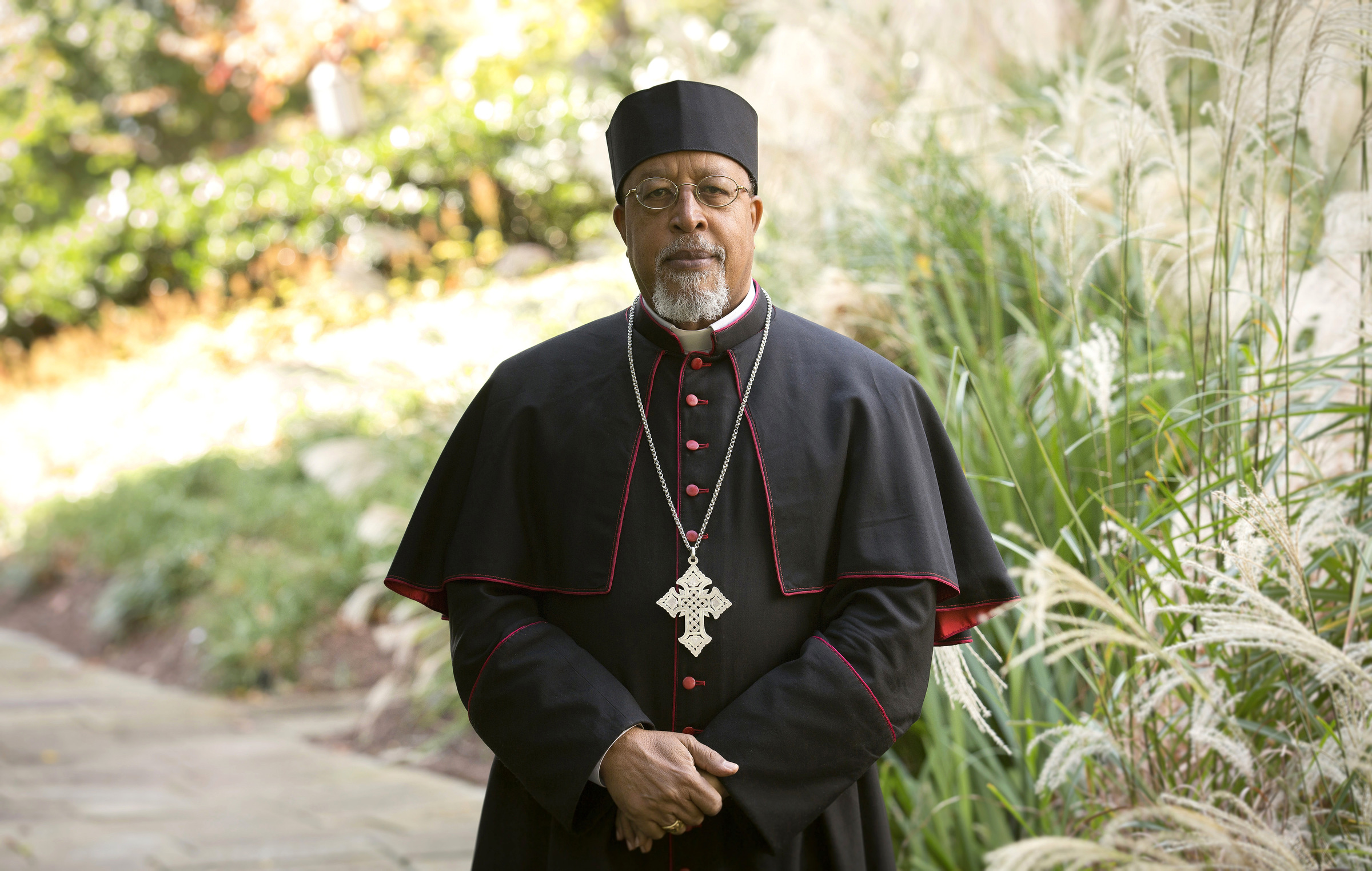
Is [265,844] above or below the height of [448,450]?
below

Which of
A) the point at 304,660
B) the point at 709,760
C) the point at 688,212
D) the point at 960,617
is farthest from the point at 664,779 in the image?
the point at 304,660

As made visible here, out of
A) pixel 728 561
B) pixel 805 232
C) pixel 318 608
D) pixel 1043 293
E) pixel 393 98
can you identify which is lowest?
pixel 318 608

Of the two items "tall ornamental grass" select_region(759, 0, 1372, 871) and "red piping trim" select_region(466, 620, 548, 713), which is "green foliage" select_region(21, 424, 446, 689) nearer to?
"tall ornamental grass" select_region(759, 0, 1372, 871)

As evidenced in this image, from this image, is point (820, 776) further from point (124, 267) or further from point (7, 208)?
point (7, 208)

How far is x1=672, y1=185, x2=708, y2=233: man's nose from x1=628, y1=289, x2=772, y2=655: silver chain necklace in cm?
26

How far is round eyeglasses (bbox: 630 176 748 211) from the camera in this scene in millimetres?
1618

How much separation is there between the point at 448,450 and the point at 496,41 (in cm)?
1045

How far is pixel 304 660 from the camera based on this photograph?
5.28 metres

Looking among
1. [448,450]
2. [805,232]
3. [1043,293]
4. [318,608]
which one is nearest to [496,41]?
[318,608]

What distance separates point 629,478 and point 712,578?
20 centimetres

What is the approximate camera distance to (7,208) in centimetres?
1313

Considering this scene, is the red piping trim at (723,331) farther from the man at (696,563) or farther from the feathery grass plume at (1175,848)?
the feathery grass plume at (1175,848)

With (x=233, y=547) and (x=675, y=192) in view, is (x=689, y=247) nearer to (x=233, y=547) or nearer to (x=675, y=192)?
(x=675, y=192)

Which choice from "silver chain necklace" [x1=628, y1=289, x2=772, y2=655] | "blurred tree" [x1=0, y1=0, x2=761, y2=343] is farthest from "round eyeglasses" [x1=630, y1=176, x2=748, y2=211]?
"blurred tree" [x1=0, y1=0, x2=761, y2=343]
